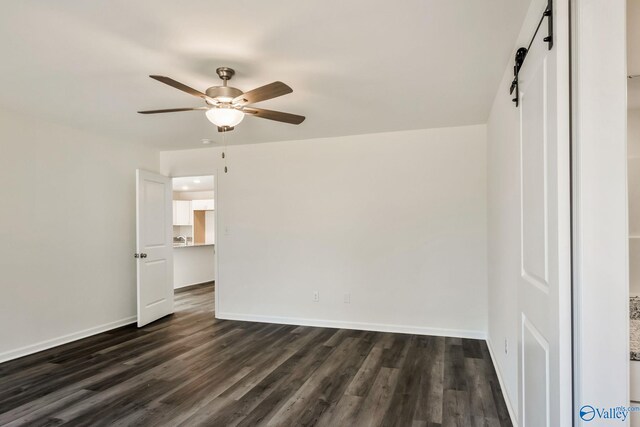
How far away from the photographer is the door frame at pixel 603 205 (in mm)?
998

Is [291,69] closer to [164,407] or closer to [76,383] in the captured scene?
[164,407]

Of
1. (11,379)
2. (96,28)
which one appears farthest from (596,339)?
(11,379)

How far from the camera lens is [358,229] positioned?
4.60 m

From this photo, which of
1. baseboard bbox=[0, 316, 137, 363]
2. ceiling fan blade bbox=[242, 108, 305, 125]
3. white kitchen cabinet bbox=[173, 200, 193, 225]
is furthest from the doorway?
ceiling fan blade bbox=[242, 108, 305, 125]

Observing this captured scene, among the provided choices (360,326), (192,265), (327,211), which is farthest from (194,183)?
(360,326)

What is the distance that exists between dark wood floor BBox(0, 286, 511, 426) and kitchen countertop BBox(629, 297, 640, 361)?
1.46 meters

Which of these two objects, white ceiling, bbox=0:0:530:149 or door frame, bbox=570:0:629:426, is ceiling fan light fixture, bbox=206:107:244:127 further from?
door frame, bbox=570:0:629:426

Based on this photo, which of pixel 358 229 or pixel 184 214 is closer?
pixel 358 229

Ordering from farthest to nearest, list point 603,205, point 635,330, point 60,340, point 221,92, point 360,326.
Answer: point 360,326
point 60,340
point 221,92
point 635,330
point 603,205

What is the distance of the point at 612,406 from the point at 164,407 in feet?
8.65

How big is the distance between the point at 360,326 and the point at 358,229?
119 centimetres

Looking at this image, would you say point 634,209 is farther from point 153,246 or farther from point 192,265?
point 192,265

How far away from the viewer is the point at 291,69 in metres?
2.65

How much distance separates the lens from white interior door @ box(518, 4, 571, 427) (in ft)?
3.60
